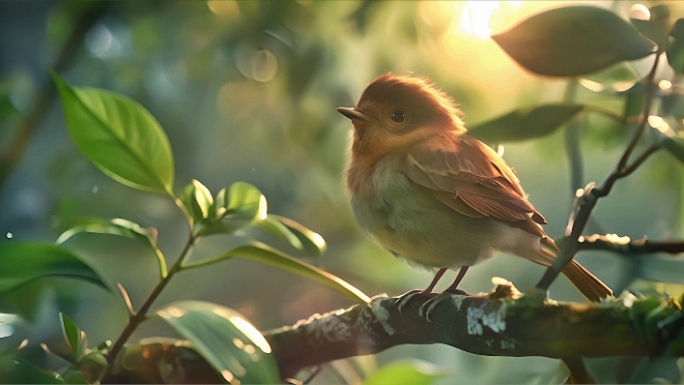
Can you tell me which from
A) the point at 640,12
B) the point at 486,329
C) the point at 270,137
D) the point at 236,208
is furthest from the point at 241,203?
the point at 640,12

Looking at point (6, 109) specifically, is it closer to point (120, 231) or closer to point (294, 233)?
point (120, 231)

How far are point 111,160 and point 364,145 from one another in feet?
1.05

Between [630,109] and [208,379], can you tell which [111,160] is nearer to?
[208,379]

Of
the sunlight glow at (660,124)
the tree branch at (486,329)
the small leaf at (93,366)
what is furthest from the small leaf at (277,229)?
the sunlight glow at (660,124)

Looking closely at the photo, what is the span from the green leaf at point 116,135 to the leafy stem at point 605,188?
0.51 meters

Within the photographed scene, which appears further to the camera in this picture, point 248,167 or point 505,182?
point 248,167

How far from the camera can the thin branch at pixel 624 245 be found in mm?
696

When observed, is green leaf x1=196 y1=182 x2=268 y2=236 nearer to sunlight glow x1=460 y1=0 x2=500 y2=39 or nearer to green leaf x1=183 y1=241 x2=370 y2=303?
green leaf x1=183 y1=241 x2=370 y2=303

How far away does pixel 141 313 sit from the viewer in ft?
2.39

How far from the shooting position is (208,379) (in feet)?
2.37

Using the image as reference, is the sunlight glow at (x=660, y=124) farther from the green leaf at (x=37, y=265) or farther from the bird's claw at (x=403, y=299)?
the green leaf at (x=37, y=265)

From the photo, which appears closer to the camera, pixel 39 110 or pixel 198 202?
pixel 198 202

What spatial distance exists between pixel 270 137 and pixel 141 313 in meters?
0.29

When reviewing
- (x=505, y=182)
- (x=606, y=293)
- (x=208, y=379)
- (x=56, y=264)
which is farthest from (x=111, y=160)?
(x=606, y=293)
